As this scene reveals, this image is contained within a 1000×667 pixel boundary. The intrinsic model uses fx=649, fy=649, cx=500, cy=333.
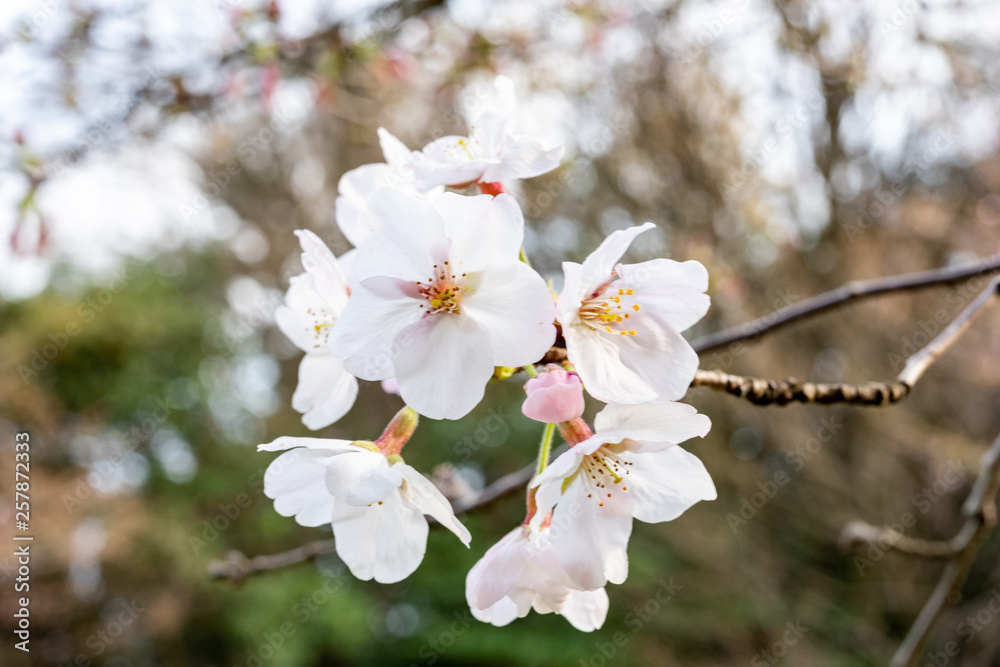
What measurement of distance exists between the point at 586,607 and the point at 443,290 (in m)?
0.38

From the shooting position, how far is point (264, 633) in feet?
Result: 19.9

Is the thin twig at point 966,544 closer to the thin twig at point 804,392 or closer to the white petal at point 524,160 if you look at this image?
the thin twig at point 804,392

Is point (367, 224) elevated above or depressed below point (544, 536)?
above

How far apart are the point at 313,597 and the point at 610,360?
20.5ft

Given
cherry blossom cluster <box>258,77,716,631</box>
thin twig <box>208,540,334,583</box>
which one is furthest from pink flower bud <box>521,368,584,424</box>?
thin twig <box>208,540,334,583</box>

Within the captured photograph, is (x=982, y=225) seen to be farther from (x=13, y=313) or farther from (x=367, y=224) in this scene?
(x=13, y=313)

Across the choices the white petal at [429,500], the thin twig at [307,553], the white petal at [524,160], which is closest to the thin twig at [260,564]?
the thin twig at [307,553]

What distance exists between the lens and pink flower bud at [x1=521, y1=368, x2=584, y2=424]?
0.57m

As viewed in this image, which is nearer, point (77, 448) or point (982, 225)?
point (982, 225)

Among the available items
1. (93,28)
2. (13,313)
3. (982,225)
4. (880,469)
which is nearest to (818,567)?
(880,469)

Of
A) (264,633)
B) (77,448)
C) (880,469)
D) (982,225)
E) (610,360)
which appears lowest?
(264,633)

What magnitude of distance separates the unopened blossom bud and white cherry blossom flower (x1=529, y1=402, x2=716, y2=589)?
6.5 inches

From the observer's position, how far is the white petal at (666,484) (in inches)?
25.4

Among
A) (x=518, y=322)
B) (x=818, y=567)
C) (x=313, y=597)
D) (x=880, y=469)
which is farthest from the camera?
(x=313, y=597)
